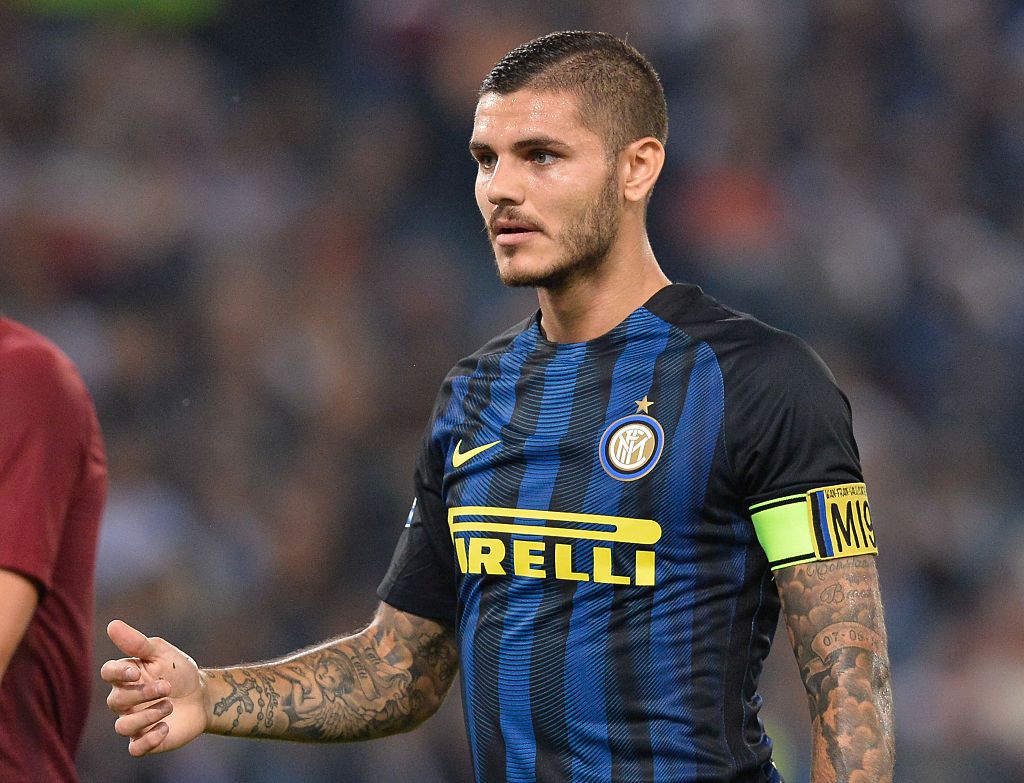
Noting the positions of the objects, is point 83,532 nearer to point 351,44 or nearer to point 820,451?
point 820,451

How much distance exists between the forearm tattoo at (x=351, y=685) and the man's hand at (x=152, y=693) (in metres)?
0.10

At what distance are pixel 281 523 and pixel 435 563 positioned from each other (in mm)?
3564

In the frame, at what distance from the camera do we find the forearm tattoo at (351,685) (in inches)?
116

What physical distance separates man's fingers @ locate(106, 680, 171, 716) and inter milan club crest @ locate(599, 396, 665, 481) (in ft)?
2.83

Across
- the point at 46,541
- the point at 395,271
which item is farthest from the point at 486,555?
the point at 395,271

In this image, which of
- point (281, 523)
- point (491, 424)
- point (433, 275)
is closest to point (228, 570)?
point (281, 523)

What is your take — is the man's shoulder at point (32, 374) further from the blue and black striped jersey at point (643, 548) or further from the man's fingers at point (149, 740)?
the blue and black striped jersey at point (643, 548)

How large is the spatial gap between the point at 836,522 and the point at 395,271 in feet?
17.5

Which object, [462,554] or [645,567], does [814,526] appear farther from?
[462,554]

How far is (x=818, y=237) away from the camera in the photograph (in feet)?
27.0

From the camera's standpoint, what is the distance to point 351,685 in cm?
308

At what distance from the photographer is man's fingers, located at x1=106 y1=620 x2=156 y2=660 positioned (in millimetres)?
2549

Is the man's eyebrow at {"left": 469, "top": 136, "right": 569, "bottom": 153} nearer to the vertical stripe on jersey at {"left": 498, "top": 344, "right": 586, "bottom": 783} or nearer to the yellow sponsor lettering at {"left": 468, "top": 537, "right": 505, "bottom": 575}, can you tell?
the vertical stripe on jersey at {"left": 498, "top": 344, "right": 586, "bottom": 783}

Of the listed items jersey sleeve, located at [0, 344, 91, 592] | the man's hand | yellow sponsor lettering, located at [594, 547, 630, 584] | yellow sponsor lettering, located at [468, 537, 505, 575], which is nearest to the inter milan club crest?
yellow sponsor lettering, located at [594, 547, 630, 584]
